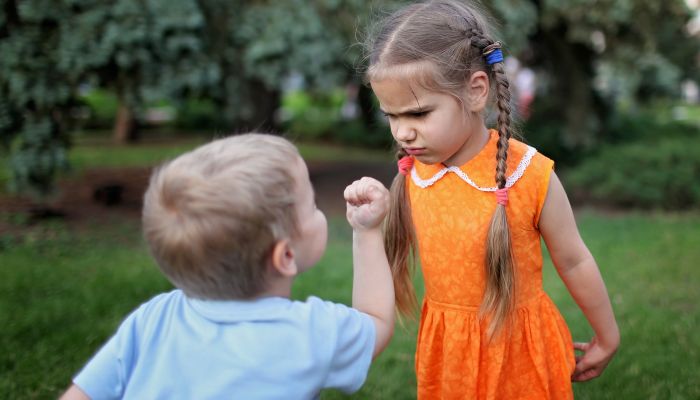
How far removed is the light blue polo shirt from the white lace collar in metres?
0.68

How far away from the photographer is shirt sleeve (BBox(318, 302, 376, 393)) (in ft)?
5.00

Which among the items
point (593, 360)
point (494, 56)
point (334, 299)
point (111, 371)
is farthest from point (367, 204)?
point (334, 299)

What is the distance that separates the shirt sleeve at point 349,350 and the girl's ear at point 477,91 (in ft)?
2.56

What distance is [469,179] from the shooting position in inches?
82.8

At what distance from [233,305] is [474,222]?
862mm

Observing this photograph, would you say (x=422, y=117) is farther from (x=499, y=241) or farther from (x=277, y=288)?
(x=277, y=288)

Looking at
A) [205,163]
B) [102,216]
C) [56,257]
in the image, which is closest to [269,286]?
[205,163]

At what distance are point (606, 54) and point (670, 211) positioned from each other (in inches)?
83.4

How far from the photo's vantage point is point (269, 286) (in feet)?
5.11

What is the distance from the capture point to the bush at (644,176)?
7910mm

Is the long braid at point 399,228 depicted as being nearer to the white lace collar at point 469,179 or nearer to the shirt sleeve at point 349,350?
the white lace collar at point 469,179

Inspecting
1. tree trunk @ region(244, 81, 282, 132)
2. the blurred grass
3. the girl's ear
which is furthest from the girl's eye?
the blurred grass

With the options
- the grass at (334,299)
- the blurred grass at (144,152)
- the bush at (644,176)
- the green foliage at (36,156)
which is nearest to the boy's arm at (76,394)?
the grass at (334,299)

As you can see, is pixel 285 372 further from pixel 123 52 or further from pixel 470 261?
pixel 123 52
